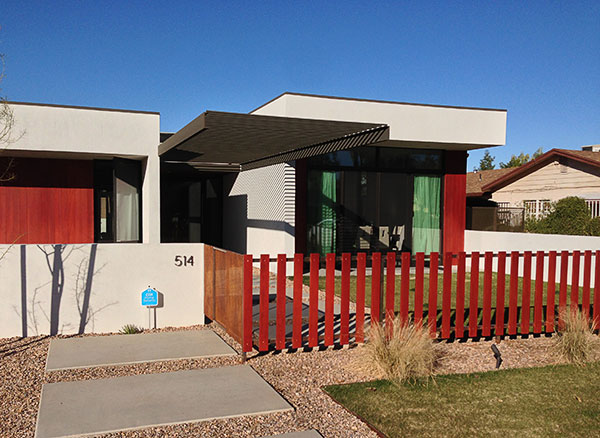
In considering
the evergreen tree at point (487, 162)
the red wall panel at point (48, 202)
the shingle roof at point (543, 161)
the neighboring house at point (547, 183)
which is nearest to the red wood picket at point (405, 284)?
the red wall panel at point (48, 202)

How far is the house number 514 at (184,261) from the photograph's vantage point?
7891 millimetres

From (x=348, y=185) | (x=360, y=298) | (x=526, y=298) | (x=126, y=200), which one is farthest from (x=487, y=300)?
(x=126, y=200)

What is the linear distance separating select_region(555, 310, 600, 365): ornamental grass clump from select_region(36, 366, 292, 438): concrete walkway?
3591 mm

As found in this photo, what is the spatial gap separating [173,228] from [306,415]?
13.7m

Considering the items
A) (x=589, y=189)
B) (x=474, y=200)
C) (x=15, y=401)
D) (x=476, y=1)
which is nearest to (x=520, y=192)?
(x=474, y=200)

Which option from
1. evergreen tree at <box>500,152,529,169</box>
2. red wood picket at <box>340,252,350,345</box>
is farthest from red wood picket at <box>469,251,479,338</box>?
evergreen tree at <box>500,152,529,169</box>

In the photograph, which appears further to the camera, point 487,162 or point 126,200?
point 487,162

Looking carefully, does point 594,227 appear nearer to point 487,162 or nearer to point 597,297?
point 597,297

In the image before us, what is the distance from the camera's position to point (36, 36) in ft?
48.6

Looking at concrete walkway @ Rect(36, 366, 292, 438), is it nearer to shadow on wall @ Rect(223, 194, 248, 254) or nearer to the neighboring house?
shadow on wall @ Rect(223, 194, 248, 254)

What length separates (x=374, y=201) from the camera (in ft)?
49.3

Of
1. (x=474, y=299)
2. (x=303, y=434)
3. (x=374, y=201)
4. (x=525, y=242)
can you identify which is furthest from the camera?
(x=374, y=201)

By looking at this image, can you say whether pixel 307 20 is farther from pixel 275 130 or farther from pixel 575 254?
pixel 575 254

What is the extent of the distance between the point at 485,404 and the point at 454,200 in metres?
12.0
